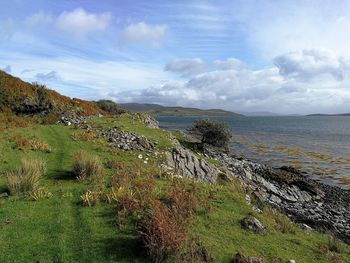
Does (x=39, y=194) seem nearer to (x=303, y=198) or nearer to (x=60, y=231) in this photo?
(x=60, y=231)

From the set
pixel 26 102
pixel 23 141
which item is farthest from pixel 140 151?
pixel 26 102

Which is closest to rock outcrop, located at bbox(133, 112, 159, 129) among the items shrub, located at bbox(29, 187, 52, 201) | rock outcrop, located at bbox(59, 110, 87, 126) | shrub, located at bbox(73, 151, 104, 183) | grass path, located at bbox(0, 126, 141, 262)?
rock outcrop, located at bbox(59, 110, 87, 126)

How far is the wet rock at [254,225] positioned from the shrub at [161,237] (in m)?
3.70

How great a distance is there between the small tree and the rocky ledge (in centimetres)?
1032

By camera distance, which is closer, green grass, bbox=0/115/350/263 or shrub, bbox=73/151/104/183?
green grass, bbox=0/115/350/263

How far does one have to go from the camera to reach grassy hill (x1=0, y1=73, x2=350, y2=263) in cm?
1148

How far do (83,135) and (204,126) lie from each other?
21.2 meters

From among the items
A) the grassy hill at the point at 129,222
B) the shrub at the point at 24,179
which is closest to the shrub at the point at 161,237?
the grassy hill at the point at 129,222

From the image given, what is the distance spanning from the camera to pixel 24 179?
55.7 ft

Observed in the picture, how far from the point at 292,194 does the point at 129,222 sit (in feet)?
75.7

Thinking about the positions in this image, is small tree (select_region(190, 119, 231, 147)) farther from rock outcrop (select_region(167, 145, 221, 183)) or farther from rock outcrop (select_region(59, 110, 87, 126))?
rock outcrop (select_region(167, 145, 221, 183))

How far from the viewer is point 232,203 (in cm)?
1728

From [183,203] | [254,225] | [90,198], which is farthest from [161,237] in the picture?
[90,198]

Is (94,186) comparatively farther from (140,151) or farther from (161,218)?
(140,151)
